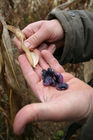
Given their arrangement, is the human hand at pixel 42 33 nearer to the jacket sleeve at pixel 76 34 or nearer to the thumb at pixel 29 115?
the jacket sleeve at pixel 76 34

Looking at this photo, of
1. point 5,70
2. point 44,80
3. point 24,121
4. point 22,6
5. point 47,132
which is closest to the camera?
point 24,121

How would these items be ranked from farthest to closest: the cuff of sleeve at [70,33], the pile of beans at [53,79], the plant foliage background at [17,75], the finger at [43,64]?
1. the cuff of sleeve at [70,33]
2. the finger at [43,64]
3. the plant foliage background at [17,75]
4. the pile of beans at [53,79]

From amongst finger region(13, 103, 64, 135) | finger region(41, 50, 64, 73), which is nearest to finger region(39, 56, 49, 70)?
finger region(41, 50, 64, 73)

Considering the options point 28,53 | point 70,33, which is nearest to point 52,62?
point 28,53

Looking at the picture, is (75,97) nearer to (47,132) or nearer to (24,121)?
(24,121)

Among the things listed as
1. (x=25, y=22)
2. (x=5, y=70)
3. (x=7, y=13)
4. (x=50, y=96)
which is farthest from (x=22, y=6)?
(x=50, y=96)

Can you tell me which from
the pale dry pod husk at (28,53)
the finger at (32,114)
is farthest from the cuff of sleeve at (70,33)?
the finger at (32,114)

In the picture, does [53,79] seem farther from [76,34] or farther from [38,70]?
[76,34]
